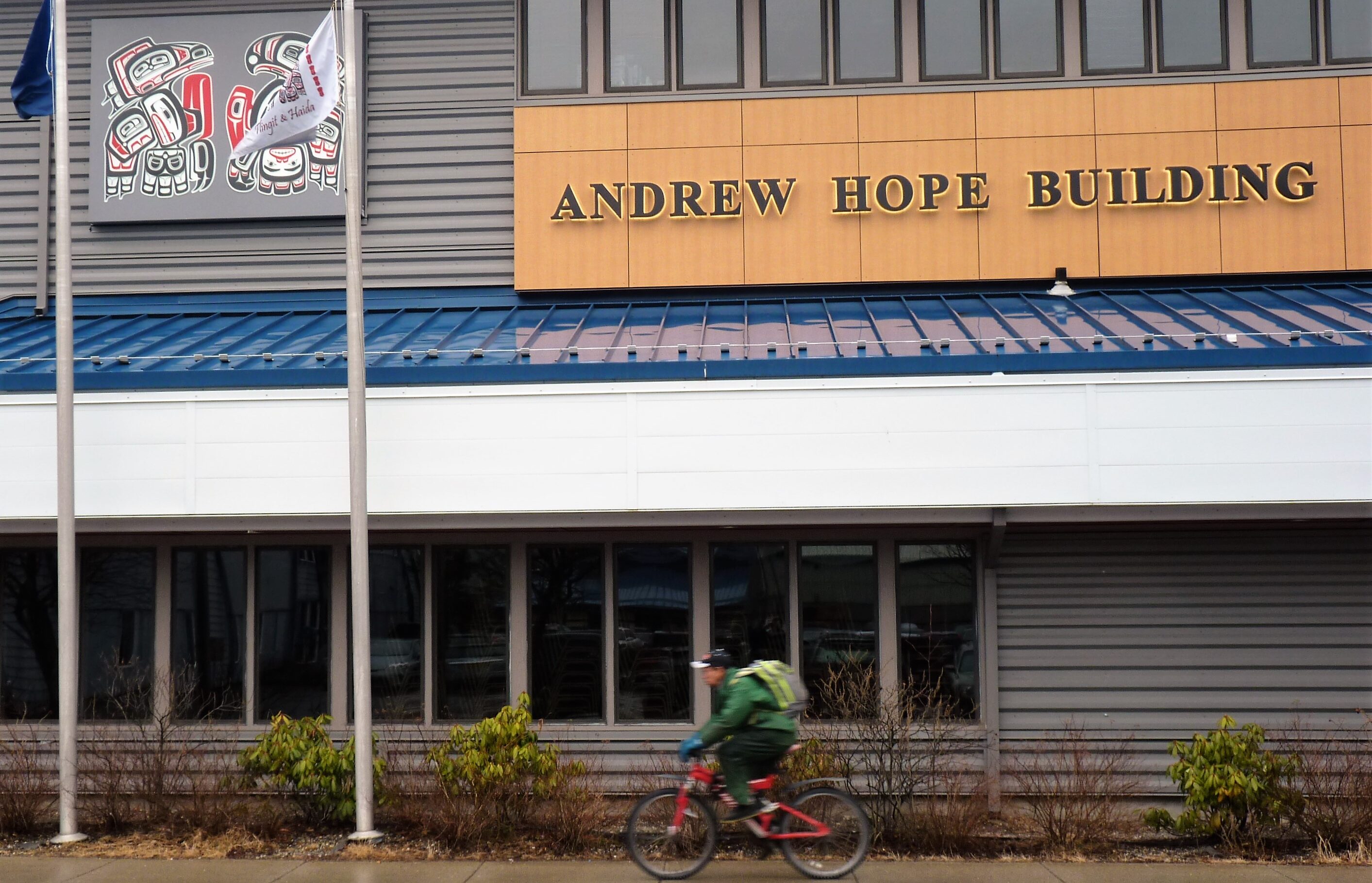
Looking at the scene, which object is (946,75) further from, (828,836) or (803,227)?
(828,836)

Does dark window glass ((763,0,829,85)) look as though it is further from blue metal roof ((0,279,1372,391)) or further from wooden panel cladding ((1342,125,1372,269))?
wooden panel cladding ((1342,125,1372,269))

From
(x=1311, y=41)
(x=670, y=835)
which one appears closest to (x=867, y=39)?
(x=1311, y=41)

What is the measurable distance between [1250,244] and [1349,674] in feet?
16.1

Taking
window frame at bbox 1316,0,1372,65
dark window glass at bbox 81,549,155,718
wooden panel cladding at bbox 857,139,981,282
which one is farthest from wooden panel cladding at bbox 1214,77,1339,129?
dark window glass at bbox 81,549,155,718

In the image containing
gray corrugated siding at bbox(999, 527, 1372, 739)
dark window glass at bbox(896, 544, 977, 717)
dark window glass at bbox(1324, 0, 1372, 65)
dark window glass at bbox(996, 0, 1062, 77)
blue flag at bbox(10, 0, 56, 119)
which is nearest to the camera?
blue flag at bbox(10, 0, 56, 119)

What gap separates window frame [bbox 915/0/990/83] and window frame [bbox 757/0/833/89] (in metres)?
1.03

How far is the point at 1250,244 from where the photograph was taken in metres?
13.0

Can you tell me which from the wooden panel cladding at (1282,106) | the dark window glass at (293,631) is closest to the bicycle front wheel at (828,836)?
the dark window glass at (293,631)

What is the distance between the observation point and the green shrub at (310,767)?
9.55 m

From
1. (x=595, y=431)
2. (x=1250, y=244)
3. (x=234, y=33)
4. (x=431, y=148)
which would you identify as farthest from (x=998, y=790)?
(x=234, y=33)

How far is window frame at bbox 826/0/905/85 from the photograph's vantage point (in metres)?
13.5

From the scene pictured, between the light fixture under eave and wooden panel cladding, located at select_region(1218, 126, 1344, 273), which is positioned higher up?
wooden panel cladding, located at select_region(1218, 126, 1344, 273)

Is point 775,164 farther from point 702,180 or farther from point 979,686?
point 979,686

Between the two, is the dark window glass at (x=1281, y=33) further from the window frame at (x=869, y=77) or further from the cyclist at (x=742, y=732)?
the cyclist at (x=742, y=732)
